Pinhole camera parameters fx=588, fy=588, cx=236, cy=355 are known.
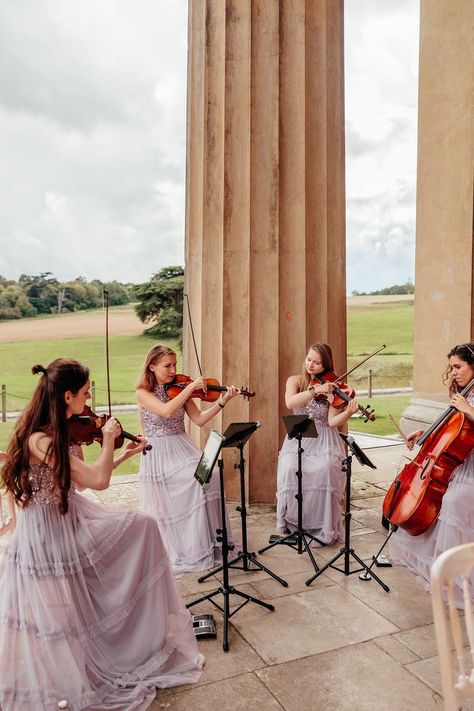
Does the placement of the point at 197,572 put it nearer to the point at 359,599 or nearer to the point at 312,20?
the point at 359,599

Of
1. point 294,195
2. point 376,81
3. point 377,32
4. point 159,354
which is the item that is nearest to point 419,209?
point 294,195

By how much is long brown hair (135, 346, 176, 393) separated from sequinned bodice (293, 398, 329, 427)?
4.05ft

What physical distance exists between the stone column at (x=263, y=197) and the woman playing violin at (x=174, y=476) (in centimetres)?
117

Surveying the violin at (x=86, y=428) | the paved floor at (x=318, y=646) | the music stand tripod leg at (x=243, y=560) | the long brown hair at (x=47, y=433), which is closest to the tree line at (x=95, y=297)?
the music stand tripod leg at (x=243, y=560)

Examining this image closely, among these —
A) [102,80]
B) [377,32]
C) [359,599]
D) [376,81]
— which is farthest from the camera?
[376,81]

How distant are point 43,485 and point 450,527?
2.55 metres

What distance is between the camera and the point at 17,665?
2570 millimetres

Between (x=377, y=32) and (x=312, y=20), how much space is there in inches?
212

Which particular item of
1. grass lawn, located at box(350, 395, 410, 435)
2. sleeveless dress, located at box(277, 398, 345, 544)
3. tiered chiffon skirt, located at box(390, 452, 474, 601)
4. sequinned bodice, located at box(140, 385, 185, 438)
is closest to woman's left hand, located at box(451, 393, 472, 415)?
tiered chiffon skirt, located at box(390, 452, 474, 601)

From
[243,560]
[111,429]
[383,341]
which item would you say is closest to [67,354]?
[243,560]

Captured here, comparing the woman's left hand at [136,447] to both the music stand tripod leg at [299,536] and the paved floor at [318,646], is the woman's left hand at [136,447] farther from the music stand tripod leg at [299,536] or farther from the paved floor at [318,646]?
the music stand tripod leg at [299,536]

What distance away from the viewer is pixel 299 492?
4.57 metres

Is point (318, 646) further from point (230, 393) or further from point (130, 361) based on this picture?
point (130, 361)

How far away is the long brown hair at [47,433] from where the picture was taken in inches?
105
